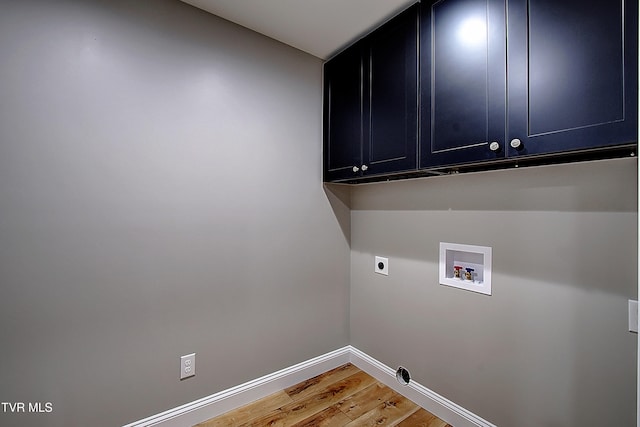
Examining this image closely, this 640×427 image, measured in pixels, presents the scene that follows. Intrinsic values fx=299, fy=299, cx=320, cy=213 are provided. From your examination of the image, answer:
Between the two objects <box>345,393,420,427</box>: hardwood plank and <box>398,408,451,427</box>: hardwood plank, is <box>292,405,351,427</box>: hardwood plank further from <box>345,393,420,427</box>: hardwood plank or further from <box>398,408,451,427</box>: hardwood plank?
<box>398,408,451,427</box>: hardwood plank

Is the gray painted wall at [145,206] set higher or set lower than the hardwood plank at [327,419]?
higher

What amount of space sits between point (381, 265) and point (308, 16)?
1708 mm

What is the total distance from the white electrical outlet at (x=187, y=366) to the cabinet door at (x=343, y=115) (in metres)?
1.47

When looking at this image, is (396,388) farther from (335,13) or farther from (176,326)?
(335,13)

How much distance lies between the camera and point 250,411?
6.15 ft

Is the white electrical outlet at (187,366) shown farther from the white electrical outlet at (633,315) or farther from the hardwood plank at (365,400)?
the white electrical outlet at (633,315)

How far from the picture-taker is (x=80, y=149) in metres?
1.44

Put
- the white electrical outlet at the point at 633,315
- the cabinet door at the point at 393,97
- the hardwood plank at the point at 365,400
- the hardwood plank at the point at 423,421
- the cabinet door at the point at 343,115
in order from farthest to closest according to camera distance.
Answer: the cabinet door at the point at 343,115 → the hardwood plank at the point at 365,400 → the hardwood plank at the point at 423,421 → the cabinet door at the point at 393,97 → the white electrical outlet at the point at 633,315

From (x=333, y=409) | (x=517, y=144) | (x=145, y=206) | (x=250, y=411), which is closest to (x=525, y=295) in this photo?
(x=517, y=144)

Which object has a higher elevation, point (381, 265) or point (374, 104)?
point (374, 104)

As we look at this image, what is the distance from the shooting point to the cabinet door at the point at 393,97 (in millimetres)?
1654

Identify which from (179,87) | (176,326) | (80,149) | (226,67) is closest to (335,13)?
(226,67)

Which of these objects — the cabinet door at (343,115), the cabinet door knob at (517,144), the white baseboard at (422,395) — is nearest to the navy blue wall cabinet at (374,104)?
the cabinet door at (343,115)

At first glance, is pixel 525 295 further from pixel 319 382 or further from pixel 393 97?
pixel 319 382
